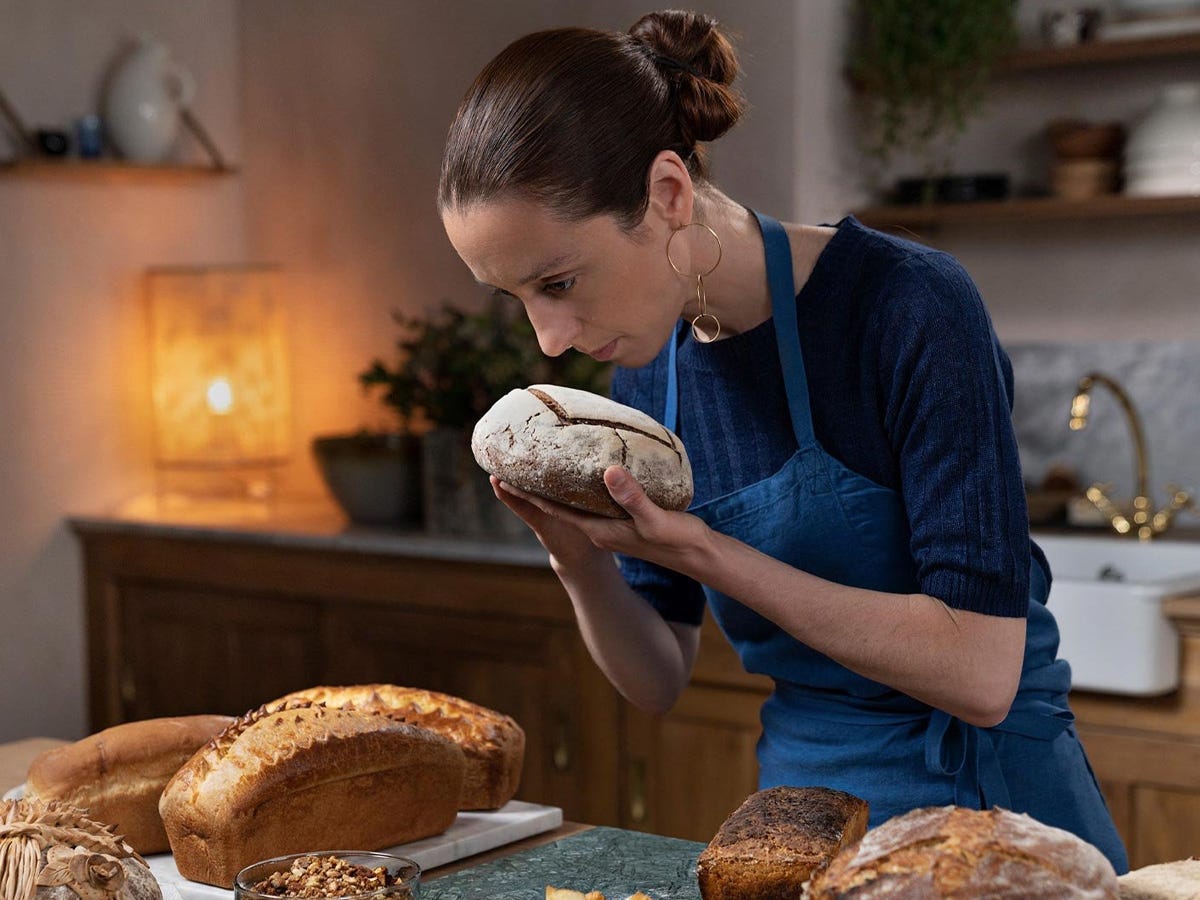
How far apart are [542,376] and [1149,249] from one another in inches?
49.3

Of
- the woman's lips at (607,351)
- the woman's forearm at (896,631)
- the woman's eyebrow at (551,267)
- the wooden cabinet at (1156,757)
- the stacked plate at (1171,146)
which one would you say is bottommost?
the wooden cabinet at (1156,757)

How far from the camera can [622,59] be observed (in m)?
1.34

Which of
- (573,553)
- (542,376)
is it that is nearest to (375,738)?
(573,553)

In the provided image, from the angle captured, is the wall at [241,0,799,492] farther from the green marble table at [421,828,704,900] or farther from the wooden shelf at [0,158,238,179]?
the green marble table at [421,828,704,900]

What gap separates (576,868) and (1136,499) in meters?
1.98

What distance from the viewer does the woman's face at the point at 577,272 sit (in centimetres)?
127

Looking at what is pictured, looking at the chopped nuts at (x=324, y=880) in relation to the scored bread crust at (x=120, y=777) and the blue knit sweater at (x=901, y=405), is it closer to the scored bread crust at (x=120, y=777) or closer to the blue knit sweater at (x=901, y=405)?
the scored bread crust at (x=120, y=777)

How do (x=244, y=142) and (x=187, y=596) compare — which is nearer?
(x=187, y=596)

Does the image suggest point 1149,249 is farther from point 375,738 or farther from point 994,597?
point 375,738

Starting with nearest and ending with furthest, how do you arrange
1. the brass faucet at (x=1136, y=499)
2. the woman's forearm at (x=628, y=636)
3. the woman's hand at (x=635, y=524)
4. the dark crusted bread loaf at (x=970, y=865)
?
the dark crusted bread loaf at (x=970, y=865) < the woman's hand at (x=635, y=524) < the woman's forearm at (x=628, y=636) < the brass faucet at (x=1136, y=499)

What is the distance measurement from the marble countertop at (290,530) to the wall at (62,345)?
13 centimetres

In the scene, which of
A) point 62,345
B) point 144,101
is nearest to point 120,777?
point 62,345

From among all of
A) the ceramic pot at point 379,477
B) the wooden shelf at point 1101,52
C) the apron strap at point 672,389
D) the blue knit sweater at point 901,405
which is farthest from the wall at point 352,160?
the blue knit sweater at point 901,405

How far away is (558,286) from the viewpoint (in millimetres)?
1303
